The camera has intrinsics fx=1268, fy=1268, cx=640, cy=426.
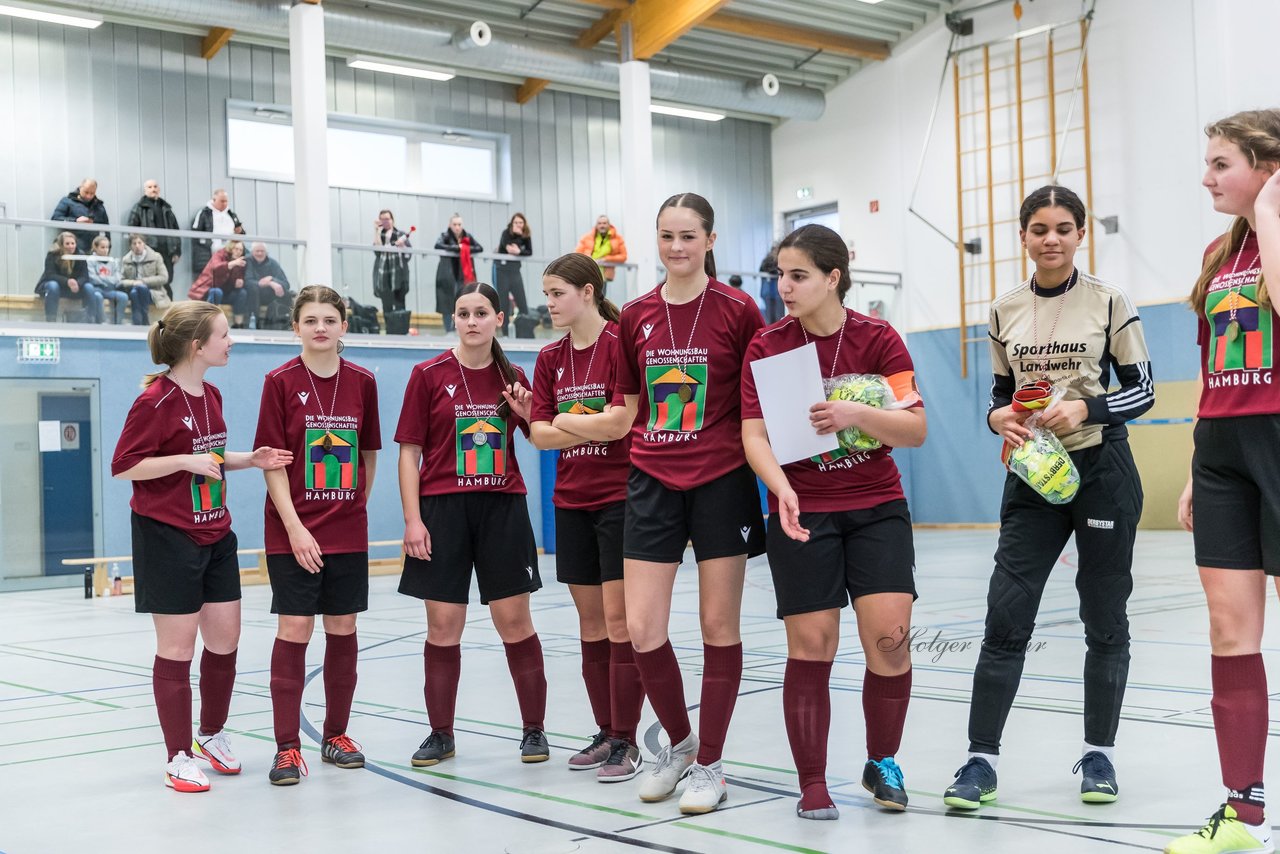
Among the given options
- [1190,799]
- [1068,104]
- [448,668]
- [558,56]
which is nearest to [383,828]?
[448,668]

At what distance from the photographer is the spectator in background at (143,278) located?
13.0m

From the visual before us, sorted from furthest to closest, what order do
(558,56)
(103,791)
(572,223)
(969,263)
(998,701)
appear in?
(572,223) < (969,263) < (558,56) < (103,791) < (998,701)

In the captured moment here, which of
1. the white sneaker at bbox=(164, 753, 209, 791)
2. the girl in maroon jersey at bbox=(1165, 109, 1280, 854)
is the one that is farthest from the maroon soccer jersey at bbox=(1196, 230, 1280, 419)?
the white sneaker at bbox=(164, 753, 209, 791)

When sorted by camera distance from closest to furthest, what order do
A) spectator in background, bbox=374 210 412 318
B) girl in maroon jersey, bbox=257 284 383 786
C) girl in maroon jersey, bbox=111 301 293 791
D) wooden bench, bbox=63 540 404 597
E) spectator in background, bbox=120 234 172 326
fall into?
1. girl in maroon jersey, bbox=111 301 293 791
2. girl in maroon jersey, bbox=257 284 383 786
3. wooden bench, bbox=63 540 404 597
4. spectator in background, bbox=120 234 172 326
5. spectator in background, bbox=374 210 412 318

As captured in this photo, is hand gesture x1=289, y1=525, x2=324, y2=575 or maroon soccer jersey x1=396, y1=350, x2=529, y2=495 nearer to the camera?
hand gesture x1=289, y1=525, x2=324, y2=575

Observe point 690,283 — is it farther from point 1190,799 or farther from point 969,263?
point 969,263

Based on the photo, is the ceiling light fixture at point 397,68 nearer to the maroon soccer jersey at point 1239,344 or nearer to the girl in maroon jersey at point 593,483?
the girl in maroon jersey at point 593,483

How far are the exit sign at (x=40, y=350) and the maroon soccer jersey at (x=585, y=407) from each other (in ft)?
33.8

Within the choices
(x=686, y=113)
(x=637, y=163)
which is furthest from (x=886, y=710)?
(x=686, y=113)

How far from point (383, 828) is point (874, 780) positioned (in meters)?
1.35

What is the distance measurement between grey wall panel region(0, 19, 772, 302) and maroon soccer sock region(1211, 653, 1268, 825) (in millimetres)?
12142

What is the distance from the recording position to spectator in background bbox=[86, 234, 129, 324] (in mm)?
12852

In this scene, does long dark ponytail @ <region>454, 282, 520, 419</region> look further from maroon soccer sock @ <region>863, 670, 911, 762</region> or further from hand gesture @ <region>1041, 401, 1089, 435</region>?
hand gesture @ <region>1041, 401, 1089, 435</region>

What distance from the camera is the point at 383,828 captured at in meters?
3.46
